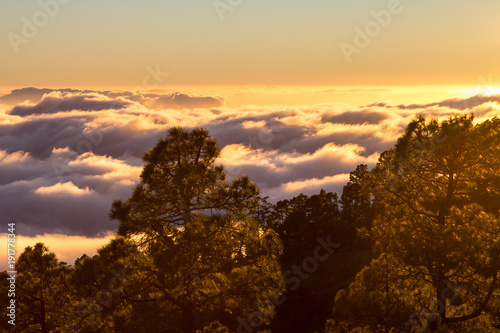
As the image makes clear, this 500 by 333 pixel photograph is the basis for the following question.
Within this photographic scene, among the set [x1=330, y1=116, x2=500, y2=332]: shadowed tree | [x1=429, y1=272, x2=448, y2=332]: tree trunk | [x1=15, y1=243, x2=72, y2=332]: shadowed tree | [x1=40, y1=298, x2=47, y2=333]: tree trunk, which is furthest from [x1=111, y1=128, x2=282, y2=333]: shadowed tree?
[x1=40, y1=298, x2=47, y2=333]: tree trunk

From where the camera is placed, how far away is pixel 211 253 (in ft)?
68.0

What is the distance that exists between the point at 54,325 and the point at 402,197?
20.8 metres

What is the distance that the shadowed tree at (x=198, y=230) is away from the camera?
20.9 metres

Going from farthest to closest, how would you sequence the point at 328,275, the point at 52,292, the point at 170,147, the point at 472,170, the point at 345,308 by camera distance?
the point at 328,275 < the point at 52,292 < the point at 170,147 < the point at 472,170 < the point at 345,308

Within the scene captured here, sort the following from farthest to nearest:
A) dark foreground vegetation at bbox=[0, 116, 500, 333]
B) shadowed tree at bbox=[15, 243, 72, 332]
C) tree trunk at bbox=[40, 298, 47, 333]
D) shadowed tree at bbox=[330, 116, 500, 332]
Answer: tree trunk at bbox=[40, 298, 47, 333] → shadowed tree at bbox=[15, 243, 72, 332] → dark foreground vegetation at bbox=[0, 116, 500, 333] → shadowed tree at bbox=[330, 116, 500, 332]

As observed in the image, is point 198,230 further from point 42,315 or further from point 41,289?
point 42,315

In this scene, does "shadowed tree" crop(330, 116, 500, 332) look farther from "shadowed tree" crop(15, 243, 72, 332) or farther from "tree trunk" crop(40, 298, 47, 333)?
"tree trunk" crop(40, 298, 47, 333)

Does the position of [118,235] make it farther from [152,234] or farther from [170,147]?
[170,147]

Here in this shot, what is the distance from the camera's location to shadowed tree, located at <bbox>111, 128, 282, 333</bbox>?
20.9 metres

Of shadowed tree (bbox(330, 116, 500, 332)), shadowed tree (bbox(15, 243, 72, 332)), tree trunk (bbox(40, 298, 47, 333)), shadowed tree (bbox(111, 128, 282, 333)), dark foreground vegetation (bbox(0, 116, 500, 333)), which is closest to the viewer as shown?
shadowed tree (bbox(330, 116, 500, 332))

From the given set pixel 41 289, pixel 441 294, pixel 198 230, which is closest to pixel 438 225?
pixel 441 294

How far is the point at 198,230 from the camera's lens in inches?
822

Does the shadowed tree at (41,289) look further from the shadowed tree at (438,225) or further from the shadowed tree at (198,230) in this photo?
the shadowed tree at (438,225)

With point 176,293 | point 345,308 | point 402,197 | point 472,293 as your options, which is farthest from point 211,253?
point 472,293
